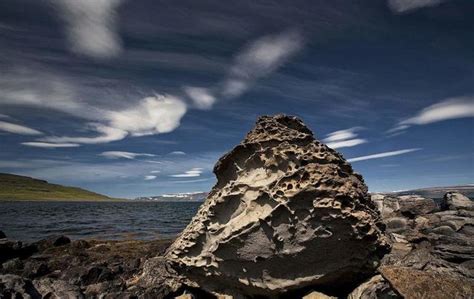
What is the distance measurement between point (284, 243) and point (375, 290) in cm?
245

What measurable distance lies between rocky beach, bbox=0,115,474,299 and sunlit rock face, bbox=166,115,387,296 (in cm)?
3

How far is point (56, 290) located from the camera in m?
11.6

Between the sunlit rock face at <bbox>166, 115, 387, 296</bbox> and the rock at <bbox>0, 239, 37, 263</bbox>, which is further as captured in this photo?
the rock at <bbox>0, 239, 37, 263</bbox>

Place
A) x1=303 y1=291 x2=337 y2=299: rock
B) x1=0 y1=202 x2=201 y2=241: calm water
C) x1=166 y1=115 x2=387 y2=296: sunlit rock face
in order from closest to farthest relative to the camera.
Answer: x1=303 y1=291 x2=337 y2=299: rock → x1=166 y1=115 x2=387 y2=296: sunlit rock face → x1=0 y1=202 x2=201 y2=241: calm water

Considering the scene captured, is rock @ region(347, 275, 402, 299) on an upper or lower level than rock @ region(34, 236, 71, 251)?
upper

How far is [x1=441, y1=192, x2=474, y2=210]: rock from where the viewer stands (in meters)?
29.7

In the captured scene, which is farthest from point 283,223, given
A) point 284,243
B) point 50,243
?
point 50,243

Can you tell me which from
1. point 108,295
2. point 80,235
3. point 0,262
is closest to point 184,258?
point 108,295

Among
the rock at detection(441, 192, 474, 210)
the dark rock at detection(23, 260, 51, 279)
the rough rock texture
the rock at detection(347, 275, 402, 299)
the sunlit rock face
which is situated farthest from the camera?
the rock at detection(441, 192, 474, 210)

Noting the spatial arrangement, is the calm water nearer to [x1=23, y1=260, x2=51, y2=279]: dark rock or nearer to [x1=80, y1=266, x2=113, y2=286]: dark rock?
[x1=23, y1=260, x2=51, y2=279]: dark rock

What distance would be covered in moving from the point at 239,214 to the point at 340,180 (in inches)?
121

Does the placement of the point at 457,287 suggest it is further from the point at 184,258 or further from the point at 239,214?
the point at 184,258

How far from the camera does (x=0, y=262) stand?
20.3m

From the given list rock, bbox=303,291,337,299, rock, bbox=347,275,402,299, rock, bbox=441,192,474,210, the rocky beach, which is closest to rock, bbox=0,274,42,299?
the rocky beach
